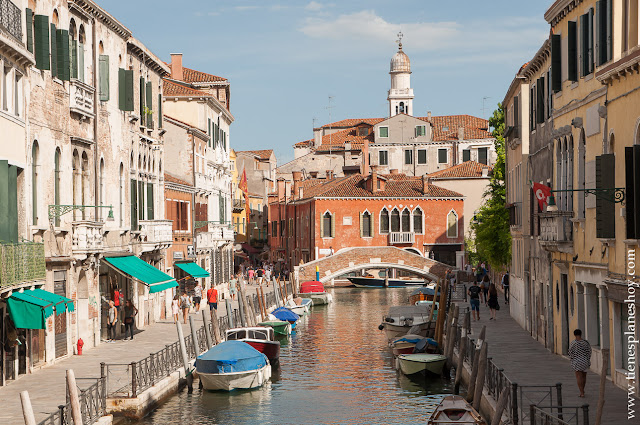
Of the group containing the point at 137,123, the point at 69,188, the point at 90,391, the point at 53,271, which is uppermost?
the point at 137,123

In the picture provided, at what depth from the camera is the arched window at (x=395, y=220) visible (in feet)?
211

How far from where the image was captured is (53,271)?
73.0 feet

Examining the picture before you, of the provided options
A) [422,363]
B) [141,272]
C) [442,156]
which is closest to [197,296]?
[141,272]

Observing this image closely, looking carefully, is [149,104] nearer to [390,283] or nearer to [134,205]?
[134,205]

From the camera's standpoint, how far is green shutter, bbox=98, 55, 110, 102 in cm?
2644

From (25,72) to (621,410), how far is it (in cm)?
1317

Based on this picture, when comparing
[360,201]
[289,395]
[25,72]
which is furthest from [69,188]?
[360,201]

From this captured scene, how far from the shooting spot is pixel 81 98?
79.4 feet

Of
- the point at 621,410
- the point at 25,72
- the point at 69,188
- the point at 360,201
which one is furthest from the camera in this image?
the point at 360,201

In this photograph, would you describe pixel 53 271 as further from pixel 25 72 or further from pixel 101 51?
pixel 101 51

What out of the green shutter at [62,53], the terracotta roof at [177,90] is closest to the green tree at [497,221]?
the terracotta roof at [177,90]

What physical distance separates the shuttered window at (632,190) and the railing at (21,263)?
1048 cm

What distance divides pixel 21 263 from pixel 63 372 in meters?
3.53

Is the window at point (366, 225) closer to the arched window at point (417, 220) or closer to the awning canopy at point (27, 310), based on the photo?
the arched window at point (417, 220)
